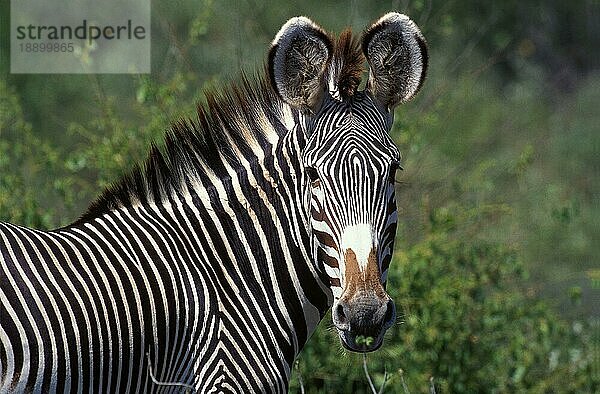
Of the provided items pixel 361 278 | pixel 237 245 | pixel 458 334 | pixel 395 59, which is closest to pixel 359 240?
pixel 361 278

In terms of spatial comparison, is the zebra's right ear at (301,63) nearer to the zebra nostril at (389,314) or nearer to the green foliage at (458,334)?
the zebra nostril at (389,314)

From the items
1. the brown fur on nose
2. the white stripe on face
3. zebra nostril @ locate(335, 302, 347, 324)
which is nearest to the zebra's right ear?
the white stripe on face

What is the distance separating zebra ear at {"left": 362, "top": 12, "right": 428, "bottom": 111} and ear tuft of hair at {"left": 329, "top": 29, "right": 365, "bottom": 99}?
0.15ft

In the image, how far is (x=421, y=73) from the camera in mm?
4098

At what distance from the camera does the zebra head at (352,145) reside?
3555 mm

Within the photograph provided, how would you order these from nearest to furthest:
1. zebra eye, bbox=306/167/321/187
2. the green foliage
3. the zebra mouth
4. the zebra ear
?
the zebra mouth < zebra eye, bbox=306/167/321/187 < the zebra ear < the green foliage

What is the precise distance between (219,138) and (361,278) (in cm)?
94

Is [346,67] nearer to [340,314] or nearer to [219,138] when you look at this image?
[219,138]

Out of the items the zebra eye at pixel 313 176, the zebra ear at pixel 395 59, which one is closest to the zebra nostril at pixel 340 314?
the zebra eye at pixel 313 176

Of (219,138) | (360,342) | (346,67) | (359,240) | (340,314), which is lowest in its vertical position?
(360,342)

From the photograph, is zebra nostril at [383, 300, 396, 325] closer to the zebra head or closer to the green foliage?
the zebra head

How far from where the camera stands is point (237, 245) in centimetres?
396

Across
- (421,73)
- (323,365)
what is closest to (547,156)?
(323,365)

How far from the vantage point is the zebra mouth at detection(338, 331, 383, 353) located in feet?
11.5
